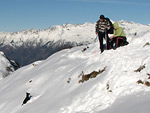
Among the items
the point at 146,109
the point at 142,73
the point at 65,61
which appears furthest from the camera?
the point at 65,61

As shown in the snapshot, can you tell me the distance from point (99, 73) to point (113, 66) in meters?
1.01

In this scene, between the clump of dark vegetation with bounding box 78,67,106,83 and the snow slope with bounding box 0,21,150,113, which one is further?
the clump of dark vegetation with bounding box 78,67,106,83

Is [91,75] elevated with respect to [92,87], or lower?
elevated

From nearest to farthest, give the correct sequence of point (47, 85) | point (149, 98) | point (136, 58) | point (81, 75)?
point (149, 98)
point (136, 58)
point (81, 75)
point (47, 85)

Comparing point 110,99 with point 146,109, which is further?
point 110,99

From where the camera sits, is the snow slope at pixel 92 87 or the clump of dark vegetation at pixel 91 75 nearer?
the snow slope at pixel 92 87

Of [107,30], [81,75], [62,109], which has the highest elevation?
[107,30]

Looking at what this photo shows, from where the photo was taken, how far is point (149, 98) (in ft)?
31.9

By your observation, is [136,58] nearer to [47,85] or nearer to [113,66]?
[113,66]

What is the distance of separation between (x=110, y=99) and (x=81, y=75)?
15.1 ft

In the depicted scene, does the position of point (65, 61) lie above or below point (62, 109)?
above

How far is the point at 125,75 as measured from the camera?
11.8 metres

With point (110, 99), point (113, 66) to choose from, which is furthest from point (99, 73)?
point (110, 99)

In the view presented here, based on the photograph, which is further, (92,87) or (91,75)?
(91,75)
